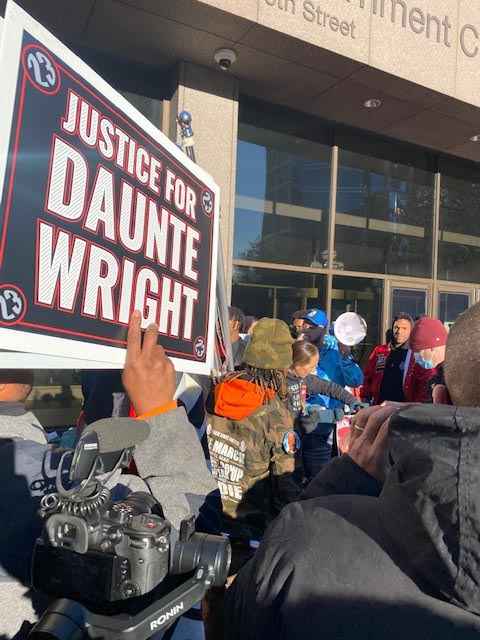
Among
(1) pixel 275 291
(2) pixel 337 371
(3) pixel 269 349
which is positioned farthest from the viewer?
(1) pixel 275 291

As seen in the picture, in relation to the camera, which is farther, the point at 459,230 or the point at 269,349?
the point at 459,230

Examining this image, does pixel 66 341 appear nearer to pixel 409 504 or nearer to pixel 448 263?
pixel 409 504

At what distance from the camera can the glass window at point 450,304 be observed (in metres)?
8.37

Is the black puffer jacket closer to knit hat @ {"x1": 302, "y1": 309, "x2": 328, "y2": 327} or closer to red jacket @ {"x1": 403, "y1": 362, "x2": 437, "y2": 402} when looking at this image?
red jacket @ {"x1": 403, "y1": 362, "x2": 437, "y2": 402}

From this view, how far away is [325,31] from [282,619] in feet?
18.6

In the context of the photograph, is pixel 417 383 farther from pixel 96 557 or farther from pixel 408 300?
pixel 408 300

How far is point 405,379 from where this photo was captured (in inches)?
170

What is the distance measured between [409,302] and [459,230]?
5.46ft

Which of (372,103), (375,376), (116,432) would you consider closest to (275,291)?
(375,376)

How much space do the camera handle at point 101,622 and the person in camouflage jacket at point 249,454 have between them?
180 centimetres

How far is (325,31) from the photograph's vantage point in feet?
16.9

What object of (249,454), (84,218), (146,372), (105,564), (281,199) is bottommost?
(249,454)


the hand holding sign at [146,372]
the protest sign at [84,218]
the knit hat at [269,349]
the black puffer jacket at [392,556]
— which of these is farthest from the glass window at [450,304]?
the black puffer jacket at [392,556]

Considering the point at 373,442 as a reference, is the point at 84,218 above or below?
above
